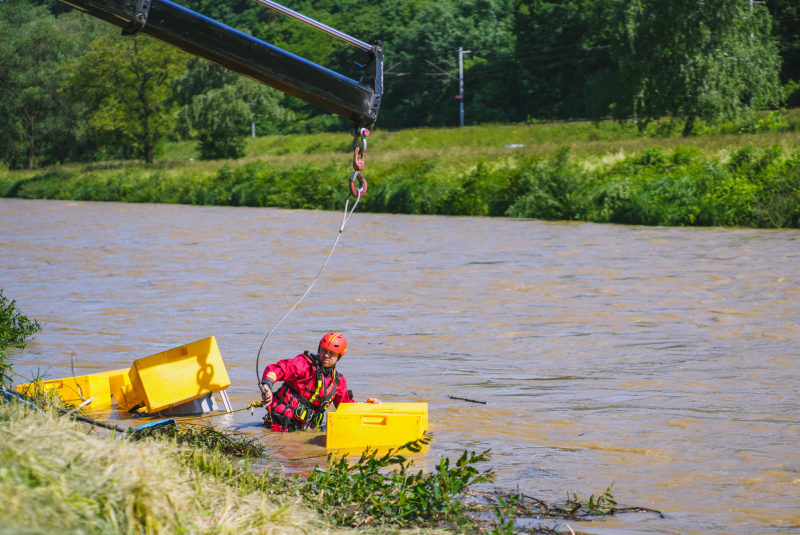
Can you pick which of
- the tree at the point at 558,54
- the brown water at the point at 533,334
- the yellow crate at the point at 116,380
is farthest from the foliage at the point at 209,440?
the tree at the point at 558,54

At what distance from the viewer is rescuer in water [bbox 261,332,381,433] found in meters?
7.07

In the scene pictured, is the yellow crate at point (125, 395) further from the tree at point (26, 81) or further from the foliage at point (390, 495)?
the tree at point (26, 81)

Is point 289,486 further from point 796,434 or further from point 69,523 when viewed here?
point 796,434

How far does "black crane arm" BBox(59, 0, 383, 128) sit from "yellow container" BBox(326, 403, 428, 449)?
2.04 metres

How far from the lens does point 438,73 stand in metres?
82.1

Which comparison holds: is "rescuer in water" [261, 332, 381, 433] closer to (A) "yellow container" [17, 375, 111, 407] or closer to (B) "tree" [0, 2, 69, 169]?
(A) "yellow container" [17, 375, 111, 407]

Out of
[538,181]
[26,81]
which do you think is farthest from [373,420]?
[26,81]

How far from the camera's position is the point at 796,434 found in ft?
22.8

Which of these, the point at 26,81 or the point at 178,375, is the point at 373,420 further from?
the point at 26,81

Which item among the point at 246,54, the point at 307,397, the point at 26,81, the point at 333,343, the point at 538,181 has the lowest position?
the point at 307,397

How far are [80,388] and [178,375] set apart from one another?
1.07m

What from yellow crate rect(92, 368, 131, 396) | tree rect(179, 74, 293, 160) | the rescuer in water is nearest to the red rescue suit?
the rescuer in water

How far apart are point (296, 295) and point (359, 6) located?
102186mm

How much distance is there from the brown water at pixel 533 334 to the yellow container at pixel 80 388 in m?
1.20
